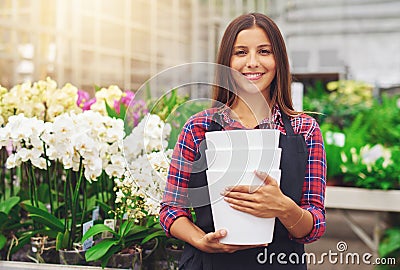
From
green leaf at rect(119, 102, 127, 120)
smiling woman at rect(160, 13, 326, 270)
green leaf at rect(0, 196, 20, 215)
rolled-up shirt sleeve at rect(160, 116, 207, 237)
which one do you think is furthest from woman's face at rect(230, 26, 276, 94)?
green leaf at rect(0, 196, 20, 215)

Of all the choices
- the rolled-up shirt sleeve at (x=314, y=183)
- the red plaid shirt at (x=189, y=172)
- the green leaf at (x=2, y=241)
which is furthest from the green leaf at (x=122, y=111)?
the rolled-up shirt sleeve at (x=314, y=183)

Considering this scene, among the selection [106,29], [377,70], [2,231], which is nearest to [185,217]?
[2,231]

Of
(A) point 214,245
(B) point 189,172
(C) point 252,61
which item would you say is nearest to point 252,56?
(C) point 252,61

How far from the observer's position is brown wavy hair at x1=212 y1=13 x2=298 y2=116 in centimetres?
109

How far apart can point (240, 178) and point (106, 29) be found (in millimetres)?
3186

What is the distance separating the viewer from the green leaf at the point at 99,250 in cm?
135

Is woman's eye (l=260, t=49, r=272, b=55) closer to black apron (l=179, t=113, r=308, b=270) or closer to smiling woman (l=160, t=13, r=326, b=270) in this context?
smiling woman (l=160, t=13, r=326, b=270)

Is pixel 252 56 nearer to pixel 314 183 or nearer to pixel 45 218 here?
pixel 314 183

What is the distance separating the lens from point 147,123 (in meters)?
1.42

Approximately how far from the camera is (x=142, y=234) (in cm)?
145

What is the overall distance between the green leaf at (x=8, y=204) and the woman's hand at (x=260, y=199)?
82 centimetres

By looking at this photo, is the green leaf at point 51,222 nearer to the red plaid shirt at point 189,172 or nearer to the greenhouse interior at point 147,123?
the greenhouse interior at point 147,123

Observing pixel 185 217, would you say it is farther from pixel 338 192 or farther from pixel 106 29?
pixel 106 29

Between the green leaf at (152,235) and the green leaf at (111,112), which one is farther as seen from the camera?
the green leaf at (111,112)
